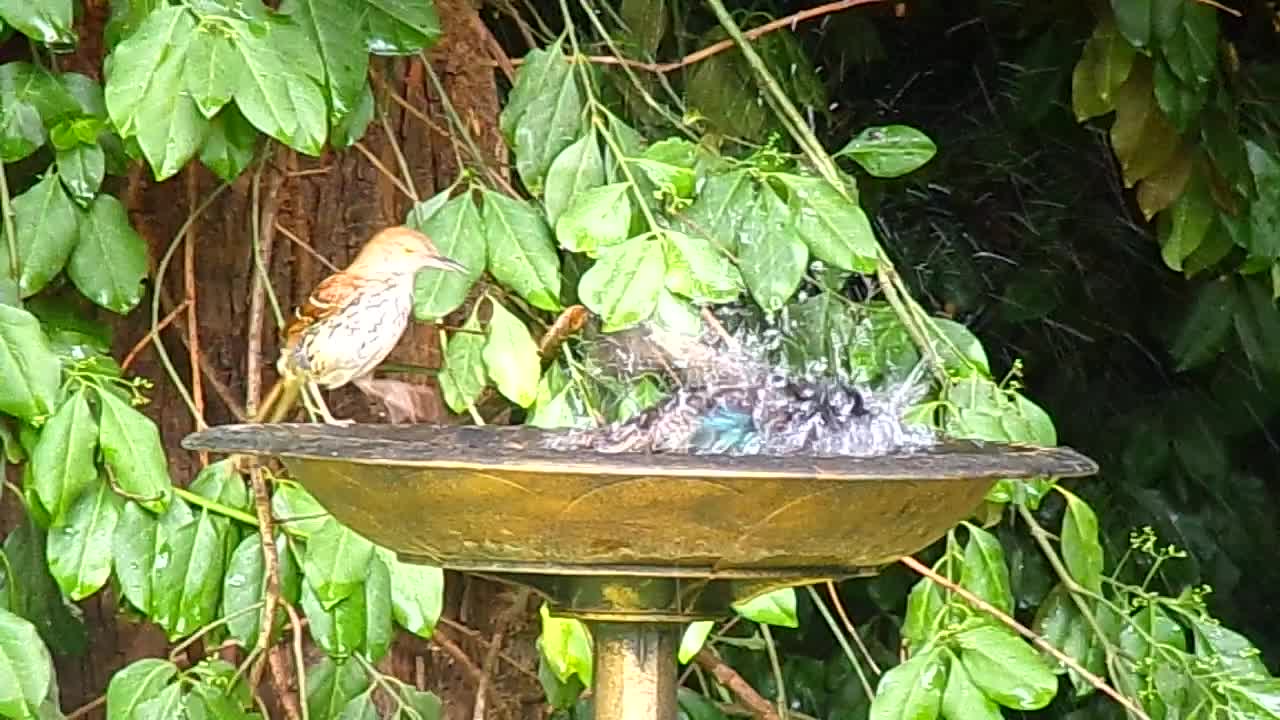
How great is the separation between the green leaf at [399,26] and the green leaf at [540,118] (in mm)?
125

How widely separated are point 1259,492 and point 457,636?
4.87 feet

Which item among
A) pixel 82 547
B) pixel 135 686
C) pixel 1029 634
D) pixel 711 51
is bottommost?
pixel 1029 634

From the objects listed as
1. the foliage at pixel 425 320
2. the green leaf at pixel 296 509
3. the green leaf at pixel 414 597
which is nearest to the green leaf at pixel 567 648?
the foliage at pixel 425 320

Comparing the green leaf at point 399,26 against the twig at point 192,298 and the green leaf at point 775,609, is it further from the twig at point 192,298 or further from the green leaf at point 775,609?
the green leaf at point 775,609

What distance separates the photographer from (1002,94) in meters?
3.19

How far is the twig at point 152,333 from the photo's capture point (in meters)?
1.93

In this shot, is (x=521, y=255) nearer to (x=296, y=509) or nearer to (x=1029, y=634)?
(x=296, y=509)

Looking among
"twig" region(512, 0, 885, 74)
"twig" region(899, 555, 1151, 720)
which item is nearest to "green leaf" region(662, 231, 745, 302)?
"twig" region(899, 555, 1151, 720)

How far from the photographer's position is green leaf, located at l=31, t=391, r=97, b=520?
1679mm

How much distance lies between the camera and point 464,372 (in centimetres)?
187

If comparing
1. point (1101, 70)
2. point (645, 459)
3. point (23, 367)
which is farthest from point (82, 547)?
point (1101, 70)

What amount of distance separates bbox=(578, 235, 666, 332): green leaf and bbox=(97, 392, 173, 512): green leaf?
378 mm

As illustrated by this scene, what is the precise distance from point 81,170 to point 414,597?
0.45 metres

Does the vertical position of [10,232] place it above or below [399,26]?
below
